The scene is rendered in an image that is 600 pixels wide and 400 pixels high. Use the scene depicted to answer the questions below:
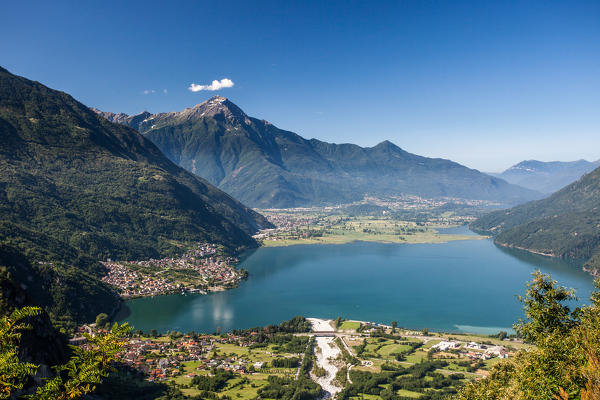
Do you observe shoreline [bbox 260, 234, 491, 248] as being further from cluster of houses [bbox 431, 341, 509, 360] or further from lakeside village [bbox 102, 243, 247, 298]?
cluster of houses [bbox 431, 341, 509, 360]

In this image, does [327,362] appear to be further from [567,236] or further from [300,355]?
[567,236]

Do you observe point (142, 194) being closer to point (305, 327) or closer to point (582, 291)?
point (305, 327)

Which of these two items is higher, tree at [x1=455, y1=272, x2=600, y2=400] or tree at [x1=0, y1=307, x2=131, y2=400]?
tree at [x1=0, y1=307, x2=131, y2=400]

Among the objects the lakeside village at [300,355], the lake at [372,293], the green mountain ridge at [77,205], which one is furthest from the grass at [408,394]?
the green mountain ridge at [77,205]

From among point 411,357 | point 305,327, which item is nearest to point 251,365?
point 305,327

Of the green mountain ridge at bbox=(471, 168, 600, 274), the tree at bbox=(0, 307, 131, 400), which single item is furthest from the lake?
the tree at bbox=(0, 307, 131, 400)

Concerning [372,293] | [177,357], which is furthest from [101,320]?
[372,293]
